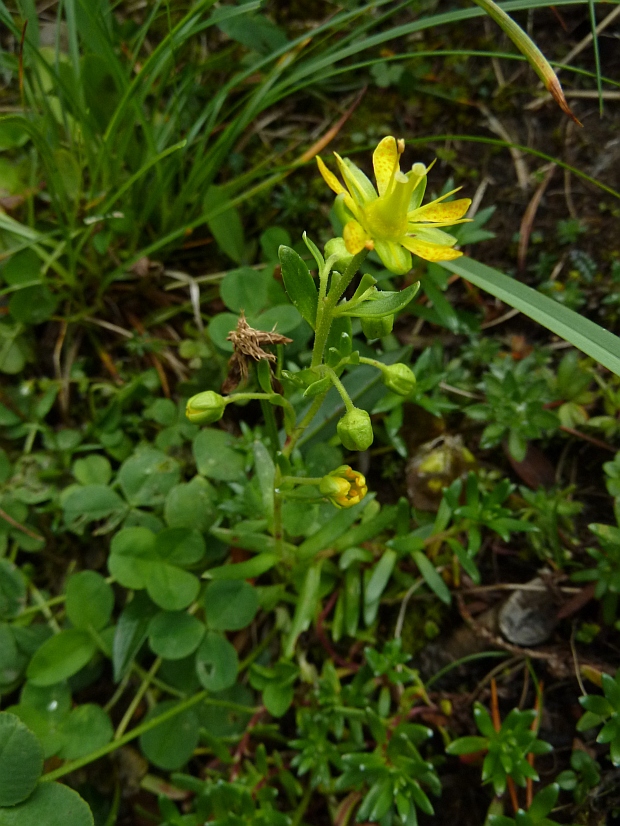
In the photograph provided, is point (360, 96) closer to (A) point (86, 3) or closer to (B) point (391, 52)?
(B) point (391, 52)

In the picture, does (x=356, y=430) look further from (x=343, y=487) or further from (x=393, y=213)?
(x=393, y=213)

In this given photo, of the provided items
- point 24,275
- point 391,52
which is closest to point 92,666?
point 24,275

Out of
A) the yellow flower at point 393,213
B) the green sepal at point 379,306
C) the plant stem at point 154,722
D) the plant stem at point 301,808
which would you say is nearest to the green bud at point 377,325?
the green sepal at point 379,306

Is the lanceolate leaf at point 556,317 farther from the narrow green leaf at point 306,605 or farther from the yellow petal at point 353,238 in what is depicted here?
the narrow green leaf at point 306,605

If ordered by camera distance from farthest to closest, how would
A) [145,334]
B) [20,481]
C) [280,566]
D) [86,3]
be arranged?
[145,334], [20,481], [280,566], [86,3]

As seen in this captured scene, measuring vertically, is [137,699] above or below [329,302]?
below

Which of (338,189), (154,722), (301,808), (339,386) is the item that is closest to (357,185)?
(338,189)
